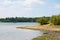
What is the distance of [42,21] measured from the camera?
7169 cm

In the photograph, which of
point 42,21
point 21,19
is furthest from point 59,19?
point 21,19

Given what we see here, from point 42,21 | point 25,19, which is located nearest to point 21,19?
point 25,19

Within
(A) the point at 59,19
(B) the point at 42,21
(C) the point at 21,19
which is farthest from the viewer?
(C) the point at 21,19

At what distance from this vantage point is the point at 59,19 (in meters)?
62.3

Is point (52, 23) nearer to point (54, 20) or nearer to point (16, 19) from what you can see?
point (54, 20)

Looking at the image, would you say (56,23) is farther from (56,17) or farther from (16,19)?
(16,19)

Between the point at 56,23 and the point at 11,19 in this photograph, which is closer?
the point at 56,23

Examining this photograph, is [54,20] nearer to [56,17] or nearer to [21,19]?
[56,17]

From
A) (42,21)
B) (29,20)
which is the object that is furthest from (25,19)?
(42,21)

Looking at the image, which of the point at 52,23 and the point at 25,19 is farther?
the point at 25,19

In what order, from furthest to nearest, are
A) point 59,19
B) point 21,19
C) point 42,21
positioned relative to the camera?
point 21,19, point 42,21, point 59,19

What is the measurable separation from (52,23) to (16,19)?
11561 cm

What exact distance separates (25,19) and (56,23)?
379ft

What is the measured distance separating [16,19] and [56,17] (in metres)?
116
